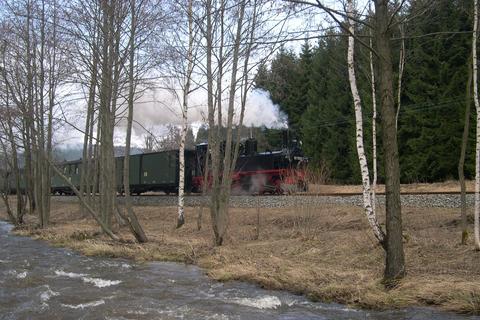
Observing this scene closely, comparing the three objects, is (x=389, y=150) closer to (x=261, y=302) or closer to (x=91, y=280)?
(x=261, y=302)

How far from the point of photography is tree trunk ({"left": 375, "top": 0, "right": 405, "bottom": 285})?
816 cm

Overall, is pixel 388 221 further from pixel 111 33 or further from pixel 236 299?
pixel 111 33

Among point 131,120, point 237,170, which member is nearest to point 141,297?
point 131,120

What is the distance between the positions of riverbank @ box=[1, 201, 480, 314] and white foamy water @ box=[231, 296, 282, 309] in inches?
27.2

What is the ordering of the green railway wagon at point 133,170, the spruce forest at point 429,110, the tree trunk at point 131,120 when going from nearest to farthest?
the tree trunk at point 131,120 → the spruce forest at point 429,110 → the green railway wagon at point 133,170

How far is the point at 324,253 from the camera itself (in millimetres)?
12484

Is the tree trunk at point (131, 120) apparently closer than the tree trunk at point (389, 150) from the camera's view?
No

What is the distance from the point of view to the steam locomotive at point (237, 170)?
2500 cm

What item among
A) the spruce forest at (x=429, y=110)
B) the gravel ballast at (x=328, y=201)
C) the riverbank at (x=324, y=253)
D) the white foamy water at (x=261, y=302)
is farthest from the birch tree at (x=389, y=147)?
the spruce forest at (x=429, y=110)

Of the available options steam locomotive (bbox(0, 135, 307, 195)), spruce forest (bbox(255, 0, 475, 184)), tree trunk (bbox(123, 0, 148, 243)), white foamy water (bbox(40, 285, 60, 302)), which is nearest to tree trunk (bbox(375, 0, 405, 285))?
white foamy water (bbox(40, 285, 60, 302))

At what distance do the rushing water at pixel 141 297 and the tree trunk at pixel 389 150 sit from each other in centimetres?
102

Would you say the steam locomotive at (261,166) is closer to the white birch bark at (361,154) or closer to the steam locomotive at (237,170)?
the steam locomotive at (237,170)

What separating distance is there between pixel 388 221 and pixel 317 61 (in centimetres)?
3410

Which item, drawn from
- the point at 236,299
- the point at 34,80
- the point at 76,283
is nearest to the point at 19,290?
the point at 76,283
